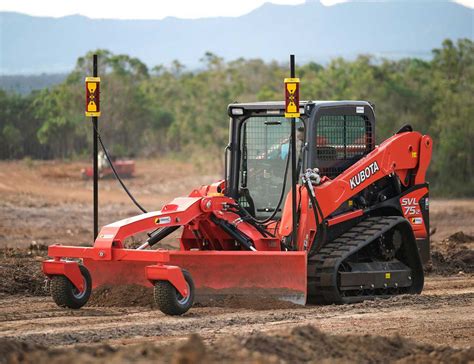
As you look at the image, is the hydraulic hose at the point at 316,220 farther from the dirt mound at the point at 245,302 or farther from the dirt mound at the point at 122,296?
the dirt mound at the point at 122,296

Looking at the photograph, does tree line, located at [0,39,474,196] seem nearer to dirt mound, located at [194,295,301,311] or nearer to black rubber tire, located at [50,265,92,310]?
dirt mound, located at [194,295,301,311]

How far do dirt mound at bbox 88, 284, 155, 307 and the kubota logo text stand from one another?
2.67 meters

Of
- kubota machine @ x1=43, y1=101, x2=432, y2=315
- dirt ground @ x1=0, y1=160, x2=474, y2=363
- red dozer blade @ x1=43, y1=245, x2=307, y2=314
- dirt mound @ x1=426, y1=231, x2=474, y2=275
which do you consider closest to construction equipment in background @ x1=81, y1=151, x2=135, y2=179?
dirt ground @ x1=0, y1=160, x2=474, y2=363

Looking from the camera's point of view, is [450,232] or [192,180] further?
[192,180]

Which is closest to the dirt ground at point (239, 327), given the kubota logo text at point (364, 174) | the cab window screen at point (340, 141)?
the kubota logo text at point (364, 174)

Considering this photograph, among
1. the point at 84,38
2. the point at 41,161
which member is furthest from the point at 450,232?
the point at 84,38

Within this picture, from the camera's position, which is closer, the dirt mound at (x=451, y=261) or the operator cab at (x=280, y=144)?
the operator cab at (x=280, y=144)

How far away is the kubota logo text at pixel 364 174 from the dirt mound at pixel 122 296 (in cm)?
267

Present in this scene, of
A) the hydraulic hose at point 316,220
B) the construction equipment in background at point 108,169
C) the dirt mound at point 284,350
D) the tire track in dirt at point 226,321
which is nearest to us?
the dirt mound at point 284,350

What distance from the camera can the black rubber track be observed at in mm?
12672

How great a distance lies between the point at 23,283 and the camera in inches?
559

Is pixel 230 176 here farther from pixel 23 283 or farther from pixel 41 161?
pixel 41 161

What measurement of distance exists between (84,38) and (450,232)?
544ft

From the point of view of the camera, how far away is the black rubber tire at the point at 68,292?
12242 mm
